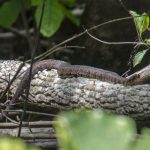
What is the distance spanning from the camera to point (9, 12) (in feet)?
13.5

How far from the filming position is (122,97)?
2367 mm

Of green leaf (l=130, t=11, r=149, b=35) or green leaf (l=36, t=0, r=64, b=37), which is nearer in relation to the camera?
green leaf (l=130, t=11, r=149, b=35)

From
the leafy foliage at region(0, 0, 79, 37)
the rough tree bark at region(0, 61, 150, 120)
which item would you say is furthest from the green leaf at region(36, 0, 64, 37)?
the rough tree bark at region(0, 61, 150, 120)

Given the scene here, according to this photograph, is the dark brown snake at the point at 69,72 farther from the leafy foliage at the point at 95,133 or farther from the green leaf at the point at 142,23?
the leafy foliage at the point at 95,133


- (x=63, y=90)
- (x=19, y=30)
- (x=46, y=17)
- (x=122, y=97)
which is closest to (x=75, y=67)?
(x=63, y=90)

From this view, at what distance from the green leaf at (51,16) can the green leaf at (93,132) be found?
3.43m

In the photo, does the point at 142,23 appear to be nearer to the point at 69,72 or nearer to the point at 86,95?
the point at 86,95

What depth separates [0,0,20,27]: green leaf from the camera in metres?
4.05

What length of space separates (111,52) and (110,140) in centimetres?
393

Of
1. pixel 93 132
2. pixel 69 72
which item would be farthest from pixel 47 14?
pixel 93 132

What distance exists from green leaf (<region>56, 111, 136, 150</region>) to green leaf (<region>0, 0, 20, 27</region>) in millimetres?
3818

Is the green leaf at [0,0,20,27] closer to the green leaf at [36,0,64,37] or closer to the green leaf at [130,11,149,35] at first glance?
the green leaf at [36,0,64,37]

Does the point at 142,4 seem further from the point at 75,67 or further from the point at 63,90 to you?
the point at 63,90

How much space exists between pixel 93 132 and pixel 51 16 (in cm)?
352
